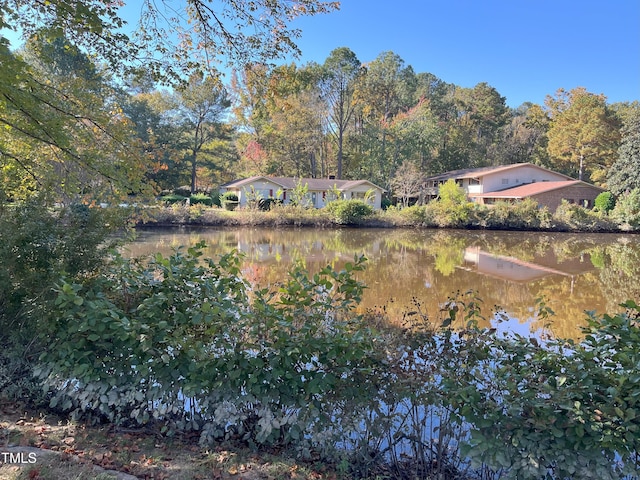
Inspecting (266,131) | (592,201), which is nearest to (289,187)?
(266,131)

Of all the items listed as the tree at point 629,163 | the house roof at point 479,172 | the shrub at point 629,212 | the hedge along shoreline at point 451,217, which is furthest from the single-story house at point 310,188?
the tree at point 629,163

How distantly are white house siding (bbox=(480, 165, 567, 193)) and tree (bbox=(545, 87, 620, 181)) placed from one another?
4097 millimetres

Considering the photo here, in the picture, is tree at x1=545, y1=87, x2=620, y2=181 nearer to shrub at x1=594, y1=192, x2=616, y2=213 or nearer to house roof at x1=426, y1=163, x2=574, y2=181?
house roof at x1=426, y1=163, x2=574, y2=181

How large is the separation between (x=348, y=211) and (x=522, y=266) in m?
15.3

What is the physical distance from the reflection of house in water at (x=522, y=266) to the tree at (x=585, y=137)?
88.1 ft

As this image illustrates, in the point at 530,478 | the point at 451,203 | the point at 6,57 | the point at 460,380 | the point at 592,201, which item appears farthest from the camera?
the point at 592,201

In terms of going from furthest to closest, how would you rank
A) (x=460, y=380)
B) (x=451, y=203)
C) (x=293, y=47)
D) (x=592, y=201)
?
(x=592, y=201), (x=451, y=203), (x=293, y=47), (x=460, y=380)

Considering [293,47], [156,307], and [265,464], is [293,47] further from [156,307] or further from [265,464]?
[265,464]

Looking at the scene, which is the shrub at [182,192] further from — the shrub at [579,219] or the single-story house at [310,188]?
the shrub at [579,219]

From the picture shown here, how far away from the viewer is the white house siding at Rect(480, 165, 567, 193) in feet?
123

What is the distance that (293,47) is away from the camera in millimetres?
4836

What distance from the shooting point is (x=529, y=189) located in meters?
34.3

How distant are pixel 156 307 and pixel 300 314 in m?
1.03

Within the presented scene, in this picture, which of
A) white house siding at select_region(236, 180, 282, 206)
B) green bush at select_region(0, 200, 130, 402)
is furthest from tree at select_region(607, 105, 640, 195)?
green bush at select_region(0, 200, 130, 402)
